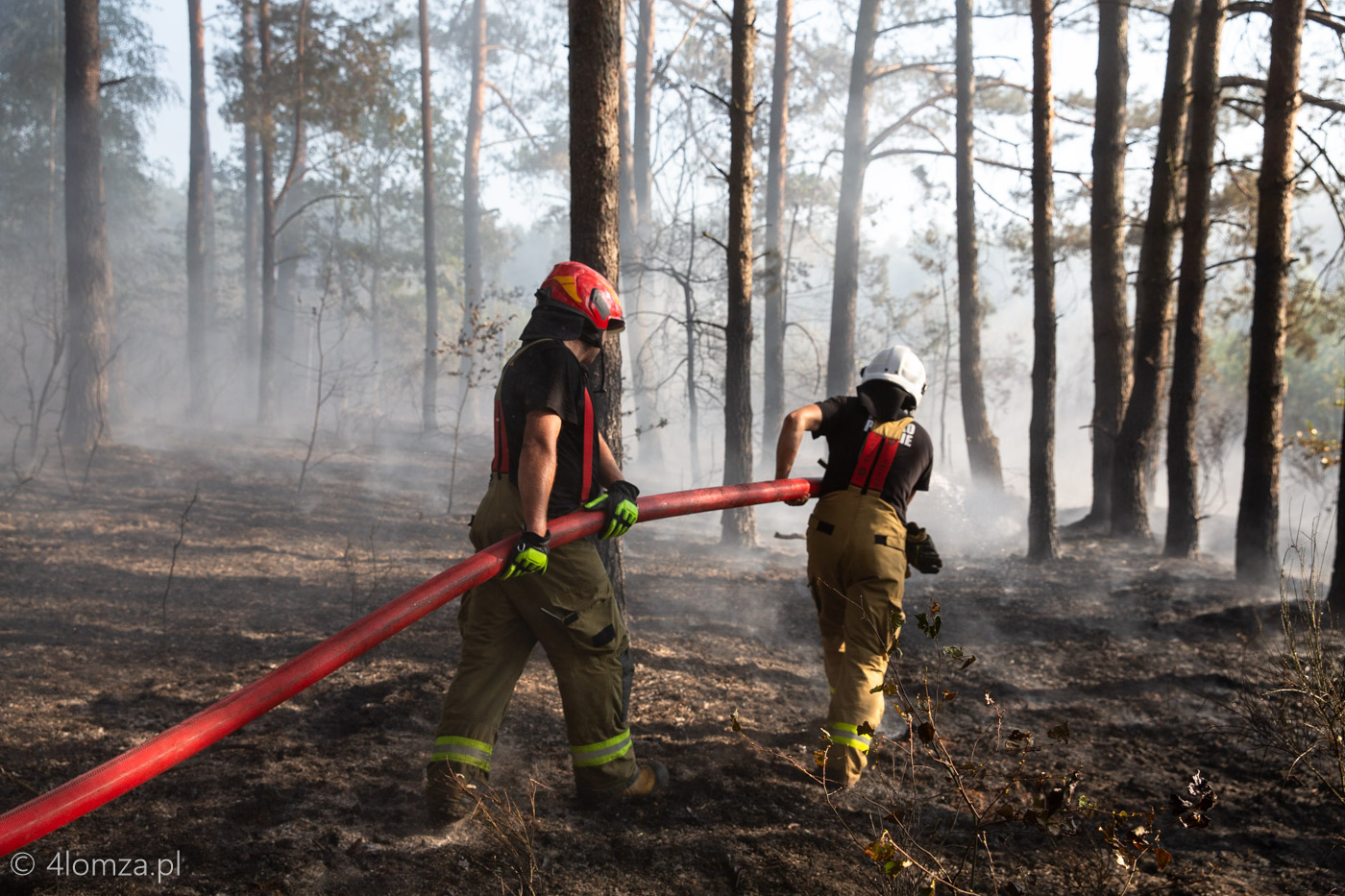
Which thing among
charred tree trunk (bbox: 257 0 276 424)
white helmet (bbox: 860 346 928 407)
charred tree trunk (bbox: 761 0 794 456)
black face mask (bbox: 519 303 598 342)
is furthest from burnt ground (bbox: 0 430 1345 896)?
charred tree trunk (bbox: 257 0 276 424)

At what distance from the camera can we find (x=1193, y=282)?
7.88 metres

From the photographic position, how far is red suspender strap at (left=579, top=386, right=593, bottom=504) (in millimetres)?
3080

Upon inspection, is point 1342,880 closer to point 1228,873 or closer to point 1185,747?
point 1228,873

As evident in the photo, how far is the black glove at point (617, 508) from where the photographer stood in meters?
3.02

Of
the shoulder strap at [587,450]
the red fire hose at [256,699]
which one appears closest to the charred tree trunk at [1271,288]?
the red fire hose at [256,699]

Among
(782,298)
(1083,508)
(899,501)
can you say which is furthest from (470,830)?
(782,298)

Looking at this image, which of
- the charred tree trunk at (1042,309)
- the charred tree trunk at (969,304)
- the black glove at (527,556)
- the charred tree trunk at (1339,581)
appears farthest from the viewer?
the charred tree trunk at (969,304)

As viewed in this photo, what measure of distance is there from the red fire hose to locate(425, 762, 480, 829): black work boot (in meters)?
0.72

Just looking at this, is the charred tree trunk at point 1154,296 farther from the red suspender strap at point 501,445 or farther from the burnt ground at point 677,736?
the red suspender strap at point 501,445

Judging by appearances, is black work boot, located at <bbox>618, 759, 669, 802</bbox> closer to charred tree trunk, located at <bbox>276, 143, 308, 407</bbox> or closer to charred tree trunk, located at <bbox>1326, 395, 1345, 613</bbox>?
charred tree trunk, located at <bbox>1326, 395, 1345, 613</bbox>

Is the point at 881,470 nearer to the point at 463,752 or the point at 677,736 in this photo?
the point at 677,736

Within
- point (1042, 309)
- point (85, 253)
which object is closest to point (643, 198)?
point (85, 253)

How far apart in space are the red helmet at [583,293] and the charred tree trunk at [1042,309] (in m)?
6.34

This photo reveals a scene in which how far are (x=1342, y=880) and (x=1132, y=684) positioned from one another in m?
2.08
